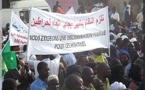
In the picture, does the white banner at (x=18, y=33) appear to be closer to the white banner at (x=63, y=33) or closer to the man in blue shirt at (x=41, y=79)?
the white banner at (x=63, y=33)

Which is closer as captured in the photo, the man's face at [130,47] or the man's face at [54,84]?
the man's face at [54,84]

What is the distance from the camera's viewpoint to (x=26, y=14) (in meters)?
17.5

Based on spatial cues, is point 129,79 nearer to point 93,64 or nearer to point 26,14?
Result: point 93,64

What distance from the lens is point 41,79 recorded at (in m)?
6.09

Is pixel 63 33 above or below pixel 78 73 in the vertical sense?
above

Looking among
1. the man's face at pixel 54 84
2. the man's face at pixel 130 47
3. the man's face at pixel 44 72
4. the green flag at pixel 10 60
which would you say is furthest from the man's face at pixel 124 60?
the man's face at pixel 54 84

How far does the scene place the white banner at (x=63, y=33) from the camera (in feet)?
25.0

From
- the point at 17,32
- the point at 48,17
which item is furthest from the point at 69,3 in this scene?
the point at 48,17

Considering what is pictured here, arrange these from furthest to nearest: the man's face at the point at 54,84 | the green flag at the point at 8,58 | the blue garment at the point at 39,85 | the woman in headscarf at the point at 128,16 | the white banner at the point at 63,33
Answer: the woman in headscarf at the point at 128,16, the white banner at the point at 63,33, the green flag at the point at 8,58, the blue garment at the point at 39,85, the man's face at the point at 54,84

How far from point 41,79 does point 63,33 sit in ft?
6.30

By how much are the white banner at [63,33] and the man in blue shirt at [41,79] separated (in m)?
1.22

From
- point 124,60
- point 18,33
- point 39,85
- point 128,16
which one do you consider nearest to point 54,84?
point 39,85

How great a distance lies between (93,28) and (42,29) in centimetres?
115

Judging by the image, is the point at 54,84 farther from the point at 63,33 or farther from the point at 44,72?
the point at 63,33
